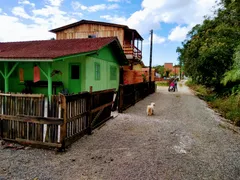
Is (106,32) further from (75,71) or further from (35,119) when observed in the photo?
(35,119)

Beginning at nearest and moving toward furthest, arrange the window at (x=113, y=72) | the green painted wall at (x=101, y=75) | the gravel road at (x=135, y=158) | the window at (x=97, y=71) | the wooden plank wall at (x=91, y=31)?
1. the gravel road at (x=135, y=158)
2. the green painted wall at (x=101, y=75)
3. the window at (x=97, y=71)
4. the window at (x=113, y=72)
5. the wooden plank wall at (x=91, y=31)

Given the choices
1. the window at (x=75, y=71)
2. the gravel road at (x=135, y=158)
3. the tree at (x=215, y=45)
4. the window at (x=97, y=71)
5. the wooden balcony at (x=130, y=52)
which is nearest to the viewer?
the gravel road at (x=135, y=158)

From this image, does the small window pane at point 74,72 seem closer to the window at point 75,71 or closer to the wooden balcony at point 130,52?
the window at point 75,71

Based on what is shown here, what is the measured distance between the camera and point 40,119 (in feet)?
14.4

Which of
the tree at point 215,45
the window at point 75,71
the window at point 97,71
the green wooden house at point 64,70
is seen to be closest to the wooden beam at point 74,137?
the green wooden house at point 64,70

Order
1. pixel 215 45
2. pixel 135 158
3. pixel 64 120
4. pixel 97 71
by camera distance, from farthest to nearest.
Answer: pixel 215 45 < pixel 97 71 < pixel 64 120 < pixel 135 158

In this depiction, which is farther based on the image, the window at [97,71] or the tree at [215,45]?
the tree at [215,45]

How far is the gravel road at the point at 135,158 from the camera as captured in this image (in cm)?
345

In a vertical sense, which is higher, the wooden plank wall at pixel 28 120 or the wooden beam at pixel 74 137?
the wooden plank wall at pixel 28 120

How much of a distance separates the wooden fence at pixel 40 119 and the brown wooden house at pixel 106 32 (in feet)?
50.5

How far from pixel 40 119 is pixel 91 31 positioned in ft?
60.9

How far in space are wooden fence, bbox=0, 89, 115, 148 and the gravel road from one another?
0.99ft

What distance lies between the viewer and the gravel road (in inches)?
136

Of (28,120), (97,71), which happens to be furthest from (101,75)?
(28,120)
